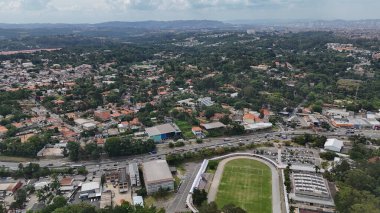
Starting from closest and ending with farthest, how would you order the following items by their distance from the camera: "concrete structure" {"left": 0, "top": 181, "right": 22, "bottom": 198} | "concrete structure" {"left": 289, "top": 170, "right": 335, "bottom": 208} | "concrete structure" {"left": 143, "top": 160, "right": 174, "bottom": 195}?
"concrete structure" {"left": 289, "top": 170, "right": 335, "bottom": 208}, "concrete structure" {"left": 143, "top": 160, "right": 174, "bottom": 195}, "concrete structure" {"left": 0, "top": 181, "right": 22, "bottom": 198}

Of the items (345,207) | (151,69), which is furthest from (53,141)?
(151,69)

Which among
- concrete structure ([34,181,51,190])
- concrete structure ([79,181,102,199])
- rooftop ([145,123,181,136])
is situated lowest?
concrete structure ([34,181,51,190])

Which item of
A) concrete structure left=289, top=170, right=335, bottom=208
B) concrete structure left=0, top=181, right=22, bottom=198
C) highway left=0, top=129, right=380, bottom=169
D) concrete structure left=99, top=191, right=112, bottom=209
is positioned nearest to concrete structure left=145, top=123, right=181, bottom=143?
highway left=0, top=129, right=380, bottom=169

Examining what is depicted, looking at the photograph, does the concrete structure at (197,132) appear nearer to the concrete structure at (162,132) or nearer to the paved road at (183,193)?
the concrete structure at (162,132)

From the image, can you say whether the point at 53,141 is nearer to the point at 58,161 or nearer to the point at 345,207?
the point at 58,161

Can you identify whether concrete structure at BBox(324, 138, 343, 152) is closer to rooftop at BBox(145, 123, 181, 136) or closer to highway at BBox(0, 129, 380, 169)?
highway at BBox(0, 129, 380, 169)

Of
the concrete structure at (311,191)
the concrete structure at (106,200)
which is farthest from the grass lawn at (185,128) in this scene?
the concrete structure at (311,191)

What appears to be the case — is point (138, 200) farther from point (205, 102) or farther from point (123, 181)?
point (205, 102)
